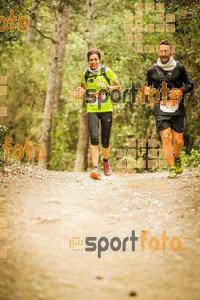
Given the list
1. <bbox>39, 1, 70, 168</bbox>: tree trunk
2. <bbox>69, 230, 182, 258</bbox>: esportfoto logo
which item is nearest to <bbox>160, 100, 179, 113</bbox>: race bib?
<bbox>69, 230, 182, 258</bbox>: esportfoto logo

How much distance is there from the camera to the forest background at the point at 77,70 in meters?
12.1

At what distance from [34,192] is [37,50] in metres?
21.9

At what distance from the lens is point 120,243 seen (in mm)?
4422

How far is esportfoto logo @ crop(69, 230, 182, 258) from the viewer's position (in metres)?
4.25

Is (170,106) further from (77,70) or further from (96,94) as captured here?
(77,70)

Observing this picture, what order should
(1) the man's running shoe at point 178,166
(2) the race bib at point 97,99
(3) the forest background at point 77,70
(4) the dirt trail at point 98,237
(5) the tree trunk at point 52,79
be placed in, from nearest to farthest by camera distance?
(4) the dirt trail at point 98,237 < (2) the race bib at point 97,99 < (1) the man's running shoe at point 178,166 < (3) the forest background at point 77,70 < (5) the tree trunk at point 52,79

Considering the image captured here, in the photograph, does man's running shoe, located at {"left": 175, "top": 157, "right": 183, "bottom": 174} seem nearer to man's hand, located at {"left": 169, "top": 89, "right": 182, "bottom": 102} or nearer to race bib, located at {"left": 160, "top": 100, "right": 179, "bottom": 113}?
race bib, located at {"left": 160, "top": 100, "right": 179, "bottom": 113}

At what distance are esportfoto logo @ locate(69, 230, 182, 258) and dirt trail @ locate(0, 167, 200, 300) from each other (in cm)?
5

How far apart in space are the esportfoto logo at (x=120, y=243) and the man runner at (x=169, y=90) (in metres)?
3.17

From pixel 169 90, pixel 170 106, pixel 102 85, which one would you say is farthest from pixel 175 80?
pixel 102 85

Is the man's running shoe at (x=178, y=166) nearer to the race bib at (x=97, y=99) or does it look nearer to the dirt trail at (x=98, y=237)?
the dirt trail at (x=98, y=237)

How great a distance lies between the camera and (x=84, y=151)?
16.9 m

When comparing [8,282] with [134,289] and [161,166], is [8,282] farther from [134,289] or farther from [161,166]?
[161,166]

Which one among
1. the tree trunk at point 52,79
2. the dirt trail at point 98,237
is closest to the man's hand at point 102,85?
the dirt trail at point 98,237
